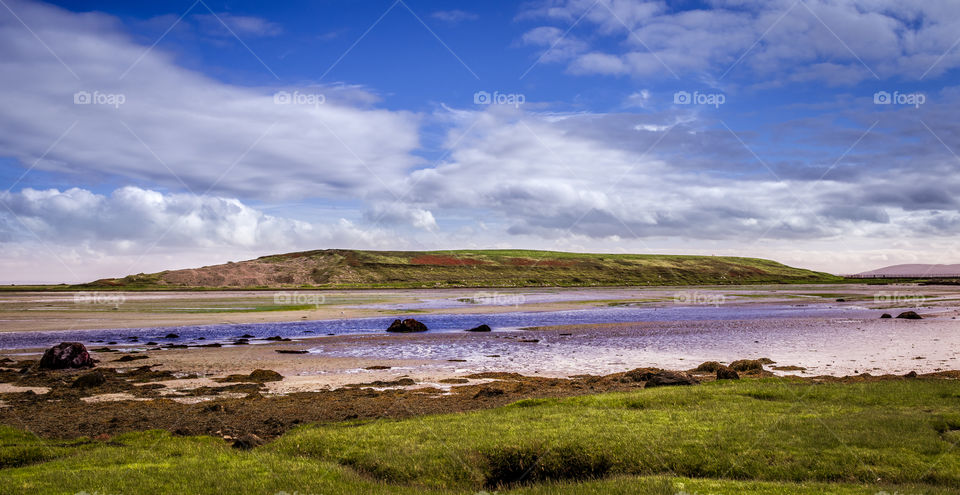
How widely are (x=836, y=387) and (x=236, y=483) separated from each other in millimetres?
18824

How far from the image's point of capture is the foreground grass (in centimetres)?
1134

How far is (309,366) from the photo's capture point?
32438 mm

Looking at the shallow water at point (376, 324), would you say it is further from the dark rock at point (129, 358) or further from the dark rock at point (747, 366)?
the dark rock at point (747, 366)

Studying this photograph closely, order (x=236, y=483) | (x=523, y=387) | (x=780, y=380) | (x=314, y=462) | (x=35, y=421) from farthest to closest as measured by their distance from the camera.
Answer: (x=523, y=387), (x=780, y=380), (x=35, y=421), (x=314, y=462), (x=236, y=483)

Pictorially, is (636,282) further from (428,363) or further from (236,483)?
(236,483)

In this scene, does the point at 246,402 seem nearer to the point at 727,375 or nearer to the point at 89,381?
the point at 89,381

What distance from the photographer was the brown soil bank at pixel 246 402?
18344 millimetres

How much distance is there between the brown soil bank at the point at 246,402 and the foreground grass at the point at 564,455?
231 cm

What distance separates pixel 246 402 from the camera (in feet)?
72.7

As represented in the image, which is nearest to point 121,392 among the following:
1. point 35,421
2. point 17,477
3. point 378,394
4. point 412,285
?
point 35,421
